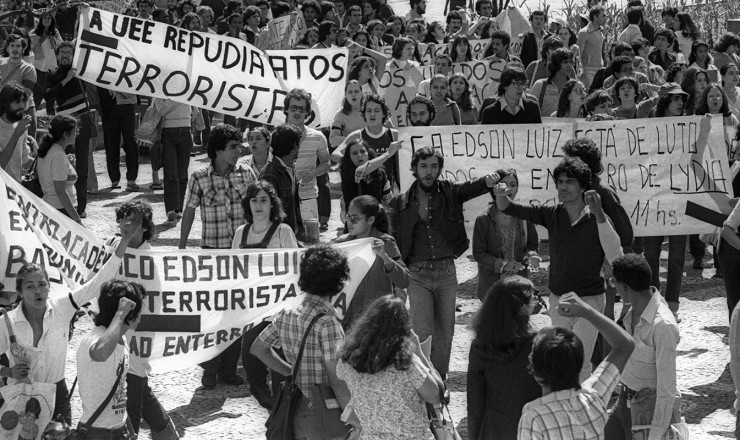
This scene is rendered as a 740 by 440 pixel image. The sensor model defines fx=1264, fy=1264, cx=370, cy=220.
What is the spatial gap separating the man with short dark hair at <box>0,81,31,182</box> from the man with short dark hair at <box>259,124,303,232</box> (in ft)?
8.07

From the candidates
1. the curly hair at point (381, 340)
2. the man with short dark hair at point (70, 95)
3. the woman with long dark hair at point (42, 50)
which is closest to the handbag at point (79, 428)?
the curly hair at point (381, 340)

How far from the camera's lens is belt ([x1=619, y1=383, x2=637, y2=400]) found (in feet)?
22.0

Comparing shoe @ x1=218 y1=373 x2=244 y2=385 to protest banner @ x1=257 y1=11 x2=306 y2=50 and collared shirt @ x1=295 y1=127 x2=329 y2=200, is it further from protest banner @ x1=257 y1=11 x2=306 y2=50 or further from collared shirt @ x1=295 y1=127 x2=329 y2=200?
protest banner @ x1=257 y1=11 x2=306 y2=50

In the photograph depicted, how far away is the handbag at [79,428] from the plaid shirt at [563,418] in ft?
7.38

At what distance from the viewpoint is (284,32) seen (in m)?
18.5

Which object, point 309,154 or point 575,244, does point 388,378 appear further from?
point 309,154

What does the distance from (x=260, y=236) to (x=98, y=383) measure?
2090 mm

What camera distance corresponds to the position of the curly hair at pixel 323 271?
6250 millimetres

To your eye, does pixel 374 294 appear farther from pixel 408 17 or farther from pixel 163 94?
pixel 408 17

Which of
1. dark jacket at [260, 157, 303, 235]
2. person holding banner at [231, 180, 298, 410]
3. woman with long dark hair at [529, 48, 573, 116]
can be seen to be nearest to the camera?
person holding banner at [231, 180, 298, 410]

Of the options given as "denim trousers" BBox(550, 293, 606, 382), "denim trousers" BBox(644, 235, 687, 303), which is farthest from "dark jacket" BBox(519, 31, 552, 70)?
"denim trousers" BBox(550, 293, 606, 382)

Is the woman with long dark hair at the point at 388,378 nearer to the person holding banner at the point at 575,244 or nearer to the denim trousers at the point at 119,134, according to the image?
the person holding banner at the point at 575,244

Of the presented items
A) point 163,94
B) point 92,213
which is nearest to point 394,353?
point 163,94

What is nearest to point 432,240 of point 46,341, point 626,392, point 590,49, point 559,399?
point 626,392
